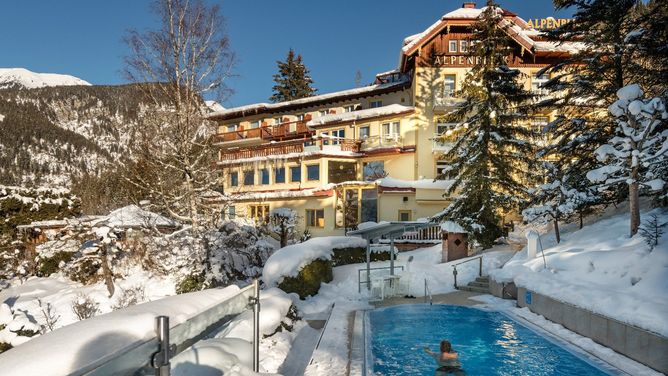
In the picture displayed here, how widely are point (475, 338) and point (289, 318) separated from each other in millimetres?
5559

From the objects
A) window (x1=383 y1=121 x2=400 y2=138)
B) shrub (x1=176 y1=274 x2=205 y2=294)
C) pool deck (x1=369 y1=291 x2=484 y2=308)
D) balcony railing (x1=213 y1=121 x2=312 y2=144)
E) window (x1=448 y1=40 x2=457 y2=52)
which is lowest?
pool deck (x1=369 y1=291 x2=484 y2=308)

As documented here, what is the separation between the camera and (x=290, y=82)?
58719mm

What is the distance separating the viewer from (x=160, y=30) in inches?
619

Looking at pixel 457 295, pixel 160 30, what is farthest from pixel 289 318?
pixel 160 30

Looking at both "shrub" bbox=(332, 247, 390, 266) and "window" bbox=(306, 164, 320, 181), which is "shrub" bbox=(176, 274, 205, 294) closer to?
"shrub" bbox=(332, 247, 390, 266)

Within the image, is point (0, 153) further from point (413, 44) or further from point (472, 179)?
point (472, 179)

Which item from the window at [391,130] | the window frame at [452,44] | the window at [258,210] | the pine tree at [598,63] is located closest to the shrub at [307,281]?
the pine tree at [598,63]

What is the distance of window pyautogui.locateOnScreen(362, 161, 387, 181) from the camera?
33219 mm

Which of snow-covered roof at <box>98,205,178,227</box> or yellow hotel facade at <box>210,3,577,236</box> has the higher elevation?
yellow hotel facade at <box>210,3,577,236</box>

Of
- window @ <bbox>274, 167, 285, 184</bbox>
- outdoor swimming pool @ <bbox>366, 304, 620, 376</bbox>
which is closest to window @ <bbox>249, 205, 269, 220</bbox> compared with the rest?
window @ <bbox>274, 167, 285, 184</bbox>

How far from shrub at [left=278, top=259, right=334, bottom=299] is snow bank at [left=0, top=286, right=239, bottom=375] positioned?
1064cm

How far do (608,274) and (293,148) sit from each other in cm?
2747

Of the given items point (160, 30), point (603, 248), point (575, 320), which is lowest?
point (575, 320)

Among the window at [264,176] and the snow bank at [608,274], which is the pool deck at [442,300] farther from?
the window at [264,176]
